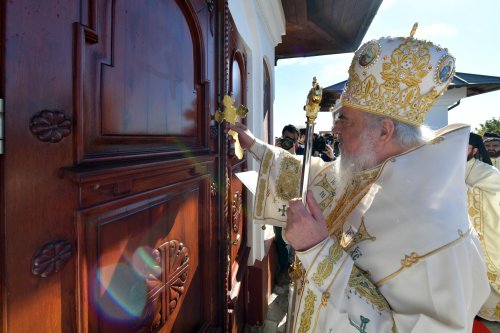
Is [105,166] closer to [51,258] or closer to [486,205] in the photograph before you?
[51,258]

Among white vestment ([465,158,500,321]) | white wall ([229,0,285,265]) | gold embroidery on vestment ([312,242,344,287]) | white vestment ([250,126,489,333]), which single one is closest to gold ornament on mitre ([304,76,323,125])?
white vestment ([250,126,489,333])

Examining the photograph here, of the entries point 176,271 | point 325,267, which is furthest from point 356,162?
point 176,271

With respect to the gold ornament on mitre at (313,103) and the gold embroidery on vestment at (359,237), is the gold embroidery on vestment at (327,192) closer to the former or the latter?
the gold embroidery on vestment at (359,237)

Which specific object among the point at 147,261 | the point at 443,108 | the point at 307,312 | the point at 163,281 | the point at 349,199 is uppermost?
the point at 443,108

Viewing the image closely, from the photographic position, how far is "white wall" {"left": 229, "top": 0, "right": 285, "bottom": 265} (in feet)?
8.77

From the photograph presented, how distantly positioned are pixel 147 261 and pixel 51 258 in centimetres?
46

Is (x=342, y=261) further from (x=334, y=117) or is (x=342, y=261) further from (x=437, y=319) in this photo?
(x=334, y=117)

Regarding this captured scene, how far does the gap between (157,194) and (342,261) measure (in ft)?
2.61

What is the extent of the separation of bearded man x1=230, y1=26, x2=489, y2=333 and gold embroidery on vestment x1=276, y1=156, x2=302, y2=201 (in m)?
0.49

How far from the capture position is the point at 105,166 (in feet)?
2.58

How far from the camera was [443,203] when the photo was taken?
47.9 inches

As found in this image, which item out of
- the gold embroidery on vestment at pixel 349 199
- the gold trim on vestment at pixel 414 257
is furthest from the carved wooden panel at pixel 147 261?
the gold trim on vestment at pixel 414 257

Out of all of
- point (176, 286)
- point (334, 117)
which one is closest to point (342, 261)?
point (176, 286)

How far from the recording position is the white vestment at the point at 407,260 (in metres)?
1.11
